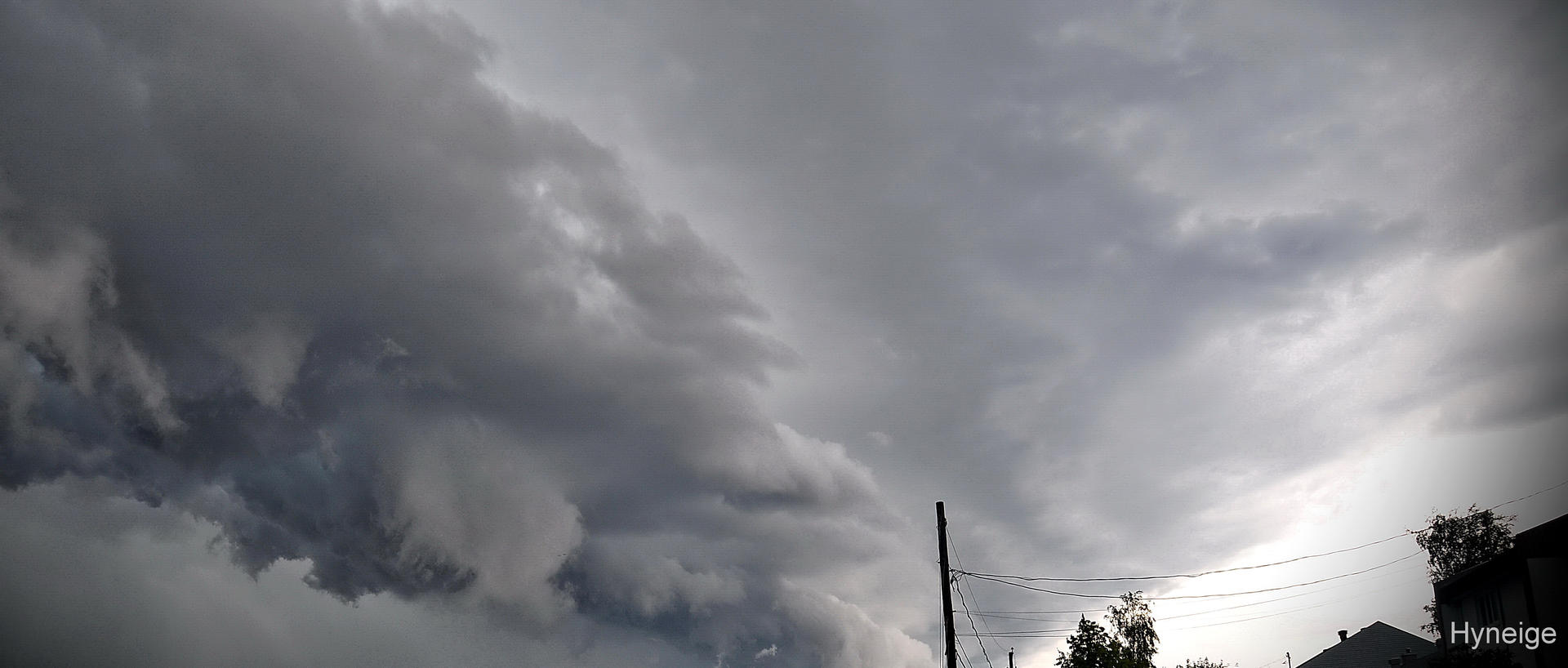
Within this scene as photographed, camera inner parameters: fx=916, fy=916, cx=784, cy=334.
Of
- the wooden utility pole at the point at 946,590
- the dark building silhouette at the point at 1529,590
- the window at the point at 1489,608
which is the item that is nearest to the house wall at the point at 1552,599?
the dark building silhouette at the point at 1529,590

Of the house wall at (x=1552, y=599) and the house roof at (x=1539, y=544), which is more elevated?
the house roof at (x=1539, y=544)

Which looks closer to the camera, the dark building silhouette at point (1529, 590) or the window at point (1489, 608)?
the dark building silhouette at point (1529, 590)

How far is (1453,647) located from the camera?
44156 millimetres

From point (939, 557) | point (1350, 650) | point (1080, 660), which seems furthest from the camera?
point (1350, 650)

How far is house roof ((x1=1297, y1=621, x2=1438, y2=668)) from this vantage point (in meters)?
79.5

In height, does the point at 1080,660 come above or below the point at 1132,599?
below

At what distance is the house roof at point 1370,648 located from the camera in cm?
7950

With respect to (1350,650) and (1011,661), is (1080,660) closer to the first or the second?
(1011,661)

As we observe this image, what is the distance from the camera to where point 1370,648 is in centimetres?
8144

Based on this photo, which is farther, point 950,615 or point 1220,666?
point 1220,666

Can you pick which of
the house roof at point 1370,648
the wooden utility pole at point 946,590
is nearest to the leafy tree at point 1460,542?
the house roof at point 1370,648

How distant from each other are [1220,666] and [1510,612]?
98.8 ft

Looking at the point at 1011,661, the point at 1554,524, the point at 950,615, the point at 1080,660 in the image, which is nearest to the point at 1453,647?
the point at 1554,524

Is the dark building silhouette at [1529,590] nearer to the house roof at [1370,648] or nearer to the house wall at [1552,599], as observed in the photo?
the house wall at [1552,599]
